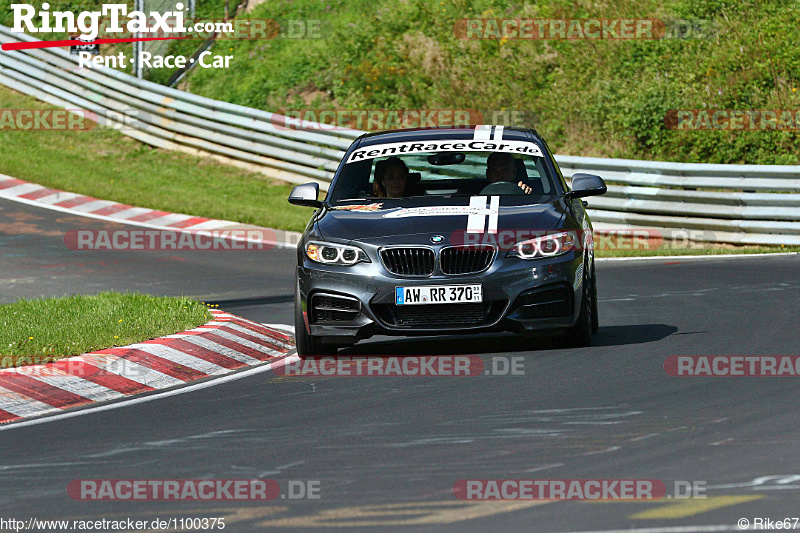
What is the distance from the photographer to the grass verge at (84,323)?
9.69 meters

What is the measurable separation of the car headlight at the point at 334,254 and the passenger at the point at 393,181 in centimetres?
118

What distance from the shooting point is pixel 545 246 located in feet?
31.6

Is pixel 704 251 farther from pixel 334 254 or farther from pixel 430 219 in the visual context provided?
pixel 334 254

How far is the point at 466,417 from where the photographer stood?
7375mm

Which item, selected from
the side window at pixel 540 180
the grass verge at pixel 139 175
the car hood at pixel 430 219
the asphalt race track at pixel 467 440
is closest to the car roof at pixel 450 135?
the side window at pixel 540 180

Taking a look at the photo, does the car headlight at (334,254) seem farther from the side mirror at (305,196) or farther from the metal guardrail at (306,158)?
the metal guardrail at (306,158)

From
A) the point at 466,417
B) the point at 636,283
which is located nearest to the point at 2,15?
the point at 636,283

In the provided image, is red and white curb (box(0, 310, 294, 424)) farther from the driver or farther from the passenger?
the driver

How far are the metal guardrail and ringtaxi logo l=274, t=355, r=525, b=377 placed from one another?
9.45 m

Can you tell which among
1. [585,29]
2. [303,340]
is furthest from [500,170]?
[585,29]

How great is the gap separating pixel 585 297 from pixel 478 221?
37.0 inches

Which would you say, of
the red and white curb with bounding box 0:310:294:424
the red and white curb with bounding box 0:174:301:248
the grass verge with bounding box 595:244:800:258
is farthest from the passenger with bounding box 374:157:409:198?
the red and white curb with bounding box 0:174:301:248

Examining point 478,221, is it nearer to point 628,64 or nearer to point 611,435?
point 611,435

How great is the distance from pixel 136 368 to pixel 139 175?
1636 cm
